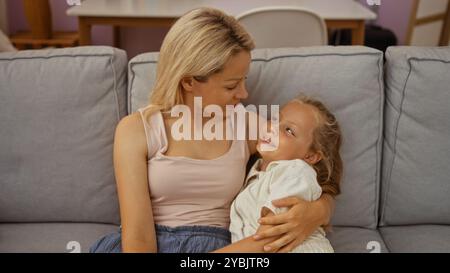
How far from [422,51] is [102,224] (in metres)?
1.08

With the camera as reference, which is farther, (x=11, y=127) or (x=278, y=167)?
(x=11, y=127)

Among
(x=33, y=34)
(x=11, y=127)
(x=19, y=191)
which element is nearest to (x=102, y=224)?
(x=19, y=191)

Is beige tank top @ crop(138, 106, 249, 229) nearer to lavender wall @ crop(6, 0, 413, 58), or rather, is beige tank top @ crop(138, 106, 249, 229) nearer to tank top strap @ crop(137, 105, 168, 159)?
tank top strap @ crop(137, 105, 168, 159)

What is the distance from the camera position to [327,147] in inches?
48.4

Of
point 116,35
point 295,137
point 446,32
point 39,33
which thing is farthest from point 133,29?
point 295,137

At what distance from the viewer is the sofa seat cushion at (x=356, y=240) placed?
1315mm

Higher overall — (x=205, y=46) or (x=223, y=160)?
(x=205, y=46)

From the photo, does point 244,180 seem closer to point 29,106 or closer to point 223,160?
point 223,160

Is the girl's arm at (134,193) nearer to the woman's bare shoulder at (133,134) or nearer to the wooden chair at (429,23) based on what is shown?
the woman's bare shoulder at (133,134)

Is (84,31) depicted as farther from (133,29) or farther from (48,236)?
(48,236)

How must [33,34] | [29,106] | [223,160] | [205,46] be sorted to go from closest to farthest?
[205,46], [223,160], [29,106], [33,34]

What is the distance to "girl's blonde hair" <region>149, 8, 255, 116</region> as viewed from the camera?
1.07 metres

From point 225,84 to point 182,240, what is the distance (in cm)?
40

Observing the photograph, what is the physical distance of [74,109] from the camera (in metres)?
1.32
